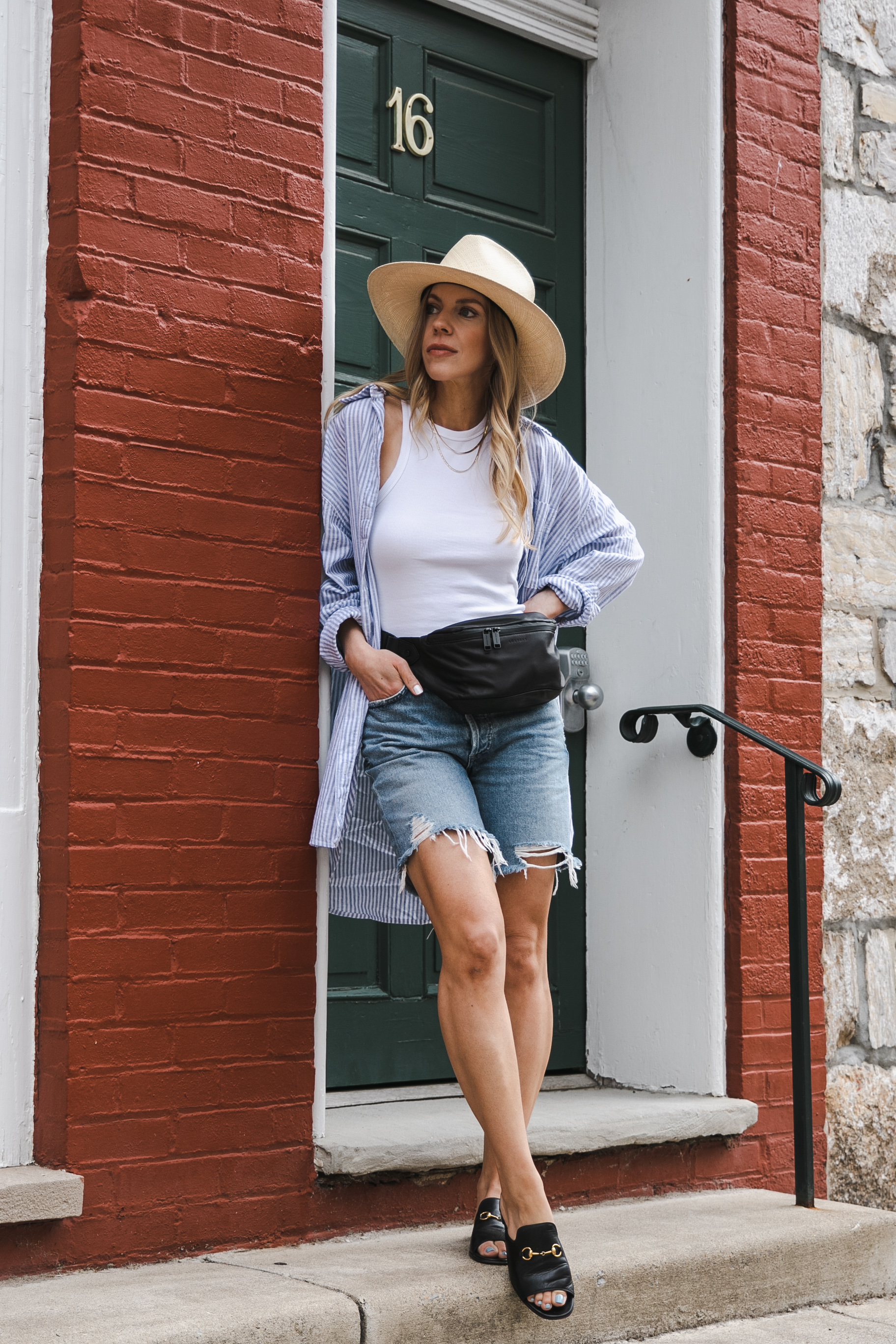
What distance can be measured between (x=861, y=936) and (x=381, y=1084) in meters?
1.58

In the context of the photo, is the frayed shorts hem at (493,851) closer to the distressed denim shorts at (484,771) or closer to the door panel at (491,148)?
the distressed denim shorts at (484,771)

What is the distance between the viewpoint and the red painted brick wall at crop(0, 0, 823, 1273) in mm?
2967

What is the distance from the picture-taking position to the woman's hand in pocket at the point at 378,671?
122 inches

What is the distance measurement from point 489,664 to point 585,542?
525 mm

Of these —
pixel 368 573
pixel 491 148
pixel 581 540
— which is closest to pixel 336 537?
pixel 368 573

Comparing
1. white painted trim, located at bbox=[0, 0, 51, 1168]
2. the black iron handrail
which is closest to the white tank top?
white painted trim, located at bbox=[0, 0, 51, 1168]

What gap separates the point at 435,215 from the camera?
13.9ft

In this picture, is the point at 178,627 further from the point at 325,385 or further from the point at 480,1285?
Result: the point at 480,1285

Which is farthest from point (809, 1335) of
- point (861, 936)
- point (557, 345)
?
point (557, 345)

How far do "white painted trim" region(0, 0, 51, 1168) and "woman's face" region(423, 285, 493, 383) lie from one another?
798 millimetres

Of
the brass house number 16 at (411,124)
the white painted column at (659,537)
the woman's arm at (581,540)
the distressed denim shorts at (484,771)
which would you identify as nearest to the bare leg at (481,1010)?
the distressed denim shorts at (484,771)

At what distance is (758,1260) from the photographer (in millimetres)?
3412

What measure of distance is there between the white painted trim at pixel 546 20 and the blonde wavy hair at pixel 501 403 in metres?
1.46

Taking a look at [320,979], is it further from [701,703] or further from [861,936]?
[861,936]
